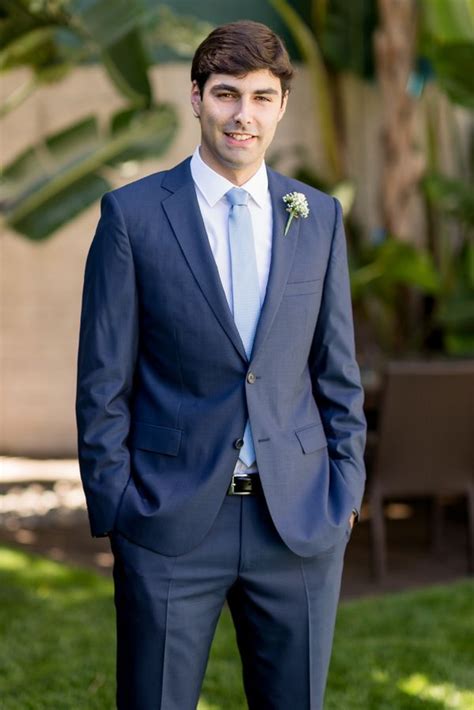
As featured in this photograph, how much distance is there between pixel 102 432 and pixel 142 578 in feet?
1.07

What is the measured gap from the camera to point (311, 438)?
2.70 m

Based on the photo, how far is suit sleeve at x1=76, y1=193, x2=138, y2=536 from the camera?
2541 mm

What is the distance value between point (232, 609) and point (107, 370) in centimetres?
63

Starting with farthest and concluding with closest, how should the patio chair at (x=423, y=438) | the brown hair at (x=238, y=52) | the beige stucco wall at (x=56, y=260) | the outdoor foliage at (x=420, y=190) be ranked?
1. the beige stucco wall at (x=56, y=260)
2. the outdoor foliage at (x=420, y=190)
3. the patio chair at (x=423, y=438)
4. the brown hair at (x=238, y=52)

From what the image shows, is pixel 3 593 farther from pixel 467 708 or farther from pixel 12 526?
pixel 467 708

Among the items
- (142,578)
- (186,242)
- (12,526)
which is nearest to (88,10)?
(12,526)

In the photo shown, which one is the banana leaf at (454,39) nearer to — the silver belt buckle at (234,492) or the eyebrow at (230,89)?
the eyebrow at (230,89)

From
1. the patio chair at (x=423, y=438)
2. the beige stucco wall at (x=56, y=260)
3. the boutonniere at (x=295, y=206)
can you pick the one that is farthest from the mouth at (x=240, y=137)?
the beige stucco wall at (x=56, y=260)

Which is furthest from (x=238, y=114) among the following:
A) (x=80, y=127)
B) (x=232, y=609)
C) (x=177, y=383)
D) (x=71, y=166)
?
(x=80, y=127)

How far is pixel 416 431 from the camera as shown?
19.4 ft

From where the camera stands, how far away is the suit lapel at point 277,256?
8.50ft

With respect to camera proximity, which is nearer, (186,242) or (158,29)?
(186,242)

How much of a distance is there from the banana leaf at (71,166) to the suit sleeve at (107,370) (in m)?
3.60

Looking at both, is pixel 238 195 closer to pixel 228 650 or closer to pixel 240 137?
pixel 240 137
